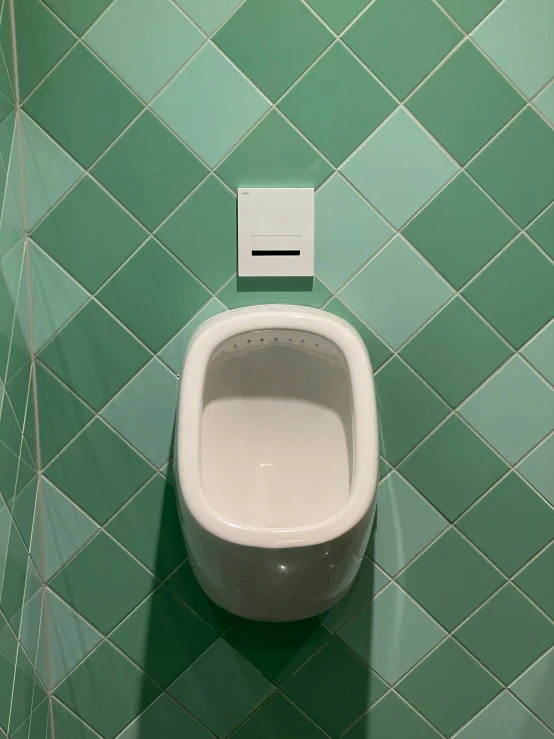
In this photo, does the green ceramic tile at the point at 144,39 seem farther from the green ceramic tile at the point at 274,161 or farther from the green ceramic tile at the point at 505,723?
the green ceramic tile at the point at 505,723

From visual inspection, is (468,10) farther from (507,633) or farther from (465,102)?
(507,633)

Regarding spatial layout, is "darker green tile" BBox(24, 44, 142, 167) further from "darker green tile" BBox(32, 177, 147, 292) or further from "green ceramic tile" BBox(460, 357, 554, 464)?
"green ceramic tile" BBox(460, 357, 554, 464)

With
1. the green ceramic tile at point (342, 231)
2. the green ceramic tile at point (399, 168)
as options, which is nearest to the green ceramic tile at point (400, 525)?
the green ceramic tile at point (342, 231)

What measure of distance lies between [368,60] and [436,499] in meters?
0.84

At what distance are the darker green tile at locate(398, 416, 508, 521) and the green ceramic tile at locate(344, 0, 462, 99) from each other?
0.67 meters

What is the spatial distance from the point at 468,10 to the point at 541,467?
87 centimetres

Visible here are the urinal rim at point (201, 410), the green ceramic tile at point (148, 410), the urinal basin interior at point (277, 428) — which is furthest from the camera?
the green ceramic tile at point (148, 410)

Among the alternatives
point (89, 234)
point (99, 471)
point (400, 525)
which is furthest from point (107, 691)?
point (89, 234)

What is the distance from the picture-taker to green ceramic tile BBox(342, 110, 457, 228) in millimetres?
1195

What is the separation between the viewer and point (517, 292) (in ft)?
4.07

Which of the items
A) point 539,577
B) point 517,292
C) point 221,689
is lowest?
point 221,689

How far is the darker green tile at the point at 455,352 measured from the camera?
1.24 m

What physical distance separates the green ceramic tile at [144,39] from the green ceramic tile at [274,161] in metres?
0.18

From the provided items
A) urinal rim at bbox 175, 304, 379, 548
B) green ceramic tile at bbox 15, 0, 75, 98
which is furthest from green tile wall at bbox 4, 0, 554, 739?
urinal rim at bbox 175, 304, 379, 548
